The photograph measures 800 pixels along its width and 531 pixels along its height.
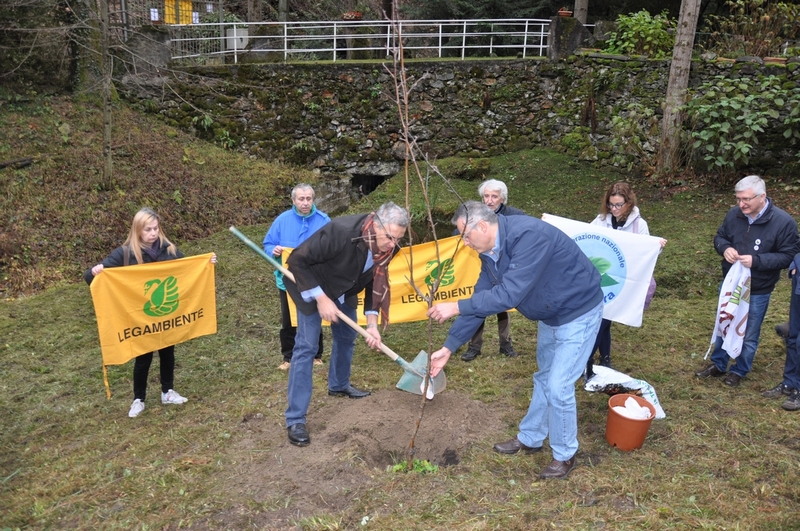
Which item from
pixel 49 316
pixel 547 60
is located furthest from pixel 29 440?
pixel 547 60

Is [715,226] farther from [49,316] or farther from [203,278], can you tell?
[49,316]

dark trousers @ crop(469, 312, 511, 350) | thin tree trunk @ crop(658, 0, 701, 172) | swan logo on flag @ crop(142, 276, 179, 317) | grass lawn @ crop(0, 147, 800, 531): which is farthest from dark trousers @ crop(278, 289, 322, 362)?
thin tree trunk @ crop(658, 0, 701, 172)

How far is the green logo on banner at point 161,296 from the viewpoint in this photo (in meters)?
5.49

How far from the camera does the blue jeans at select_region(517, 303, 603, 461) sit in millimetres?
3941

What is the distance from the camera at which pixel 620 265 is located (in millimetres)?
5758

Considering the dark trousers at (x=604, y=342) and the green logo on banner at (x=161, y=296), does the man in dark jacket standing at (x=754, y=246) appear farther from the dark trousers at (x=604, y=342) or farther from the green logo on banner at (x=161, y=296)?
the green logo on banner at (x=161, y=296)

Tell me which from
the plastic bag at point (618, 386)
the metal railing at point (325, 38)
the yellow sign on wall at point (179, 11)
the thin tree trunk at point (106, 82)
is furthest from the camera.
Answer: the yellow sign on wall at point (179, 11)

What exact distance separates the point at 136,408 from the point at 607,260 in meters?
4.60

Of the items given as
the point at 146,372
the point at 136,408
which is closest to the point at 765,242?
the point at 146,372

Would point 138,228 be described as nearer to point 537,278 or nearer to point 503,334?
point 537,278

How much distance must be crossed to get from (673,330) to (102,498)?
6.06 meters

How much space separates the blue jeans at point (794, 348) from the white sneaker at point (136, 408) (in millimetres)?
5668

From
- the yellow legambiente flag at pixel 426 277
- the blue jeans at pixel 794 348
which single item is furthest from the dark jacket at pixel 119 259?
the blue jeans at pixel 794 348

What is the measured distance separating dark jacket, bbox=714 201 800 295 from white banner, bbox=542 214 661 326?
0.72m
